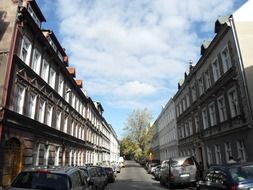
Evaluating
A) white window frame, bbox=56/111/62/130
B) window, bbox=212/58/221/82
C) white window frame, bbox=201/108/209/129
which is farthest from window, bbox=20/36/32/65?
white window frame, bbox=201/108/209/129

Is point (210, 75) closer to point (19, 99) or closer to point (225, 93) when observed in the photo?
point (225, 93)

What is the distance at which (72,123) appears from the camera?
93.1ft

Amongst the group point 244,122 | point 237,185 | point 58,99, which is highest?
point 58,99

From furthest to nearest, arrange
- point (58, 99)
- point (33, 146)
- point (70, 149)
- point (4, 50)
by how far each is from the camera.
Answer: point (70, 149)
point (58, 99)
point (33, 146)
point (4, 50)

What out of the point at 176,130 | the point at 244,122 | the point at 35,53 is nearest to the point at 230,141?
the point at 244,122

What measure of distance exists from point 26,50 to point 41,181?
444 inches

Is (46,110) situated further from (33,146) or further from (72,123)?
(72,123)

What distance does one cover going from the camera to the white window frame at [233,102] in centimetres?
1863

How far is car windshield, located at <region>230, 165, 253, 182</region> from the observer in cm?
782

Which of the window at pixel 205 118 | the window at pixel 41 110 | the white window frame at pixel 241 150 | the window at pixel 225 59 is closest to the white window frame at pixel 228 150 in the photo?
the white window frame at pixel 241 150

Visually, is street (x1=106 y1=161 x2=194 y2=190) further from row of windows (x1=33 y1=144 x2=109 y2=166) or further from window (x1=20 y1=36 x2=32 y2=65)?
window (x1=20 y1=36 x2=32 y2=65)

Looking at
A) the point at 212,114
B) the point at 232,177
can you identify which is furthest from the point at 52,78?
the point at 232,177

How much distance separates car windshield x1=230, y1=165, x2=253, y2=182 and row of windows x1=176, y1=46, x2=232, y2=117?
41.4ft

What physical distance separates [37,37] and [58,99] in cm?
651
